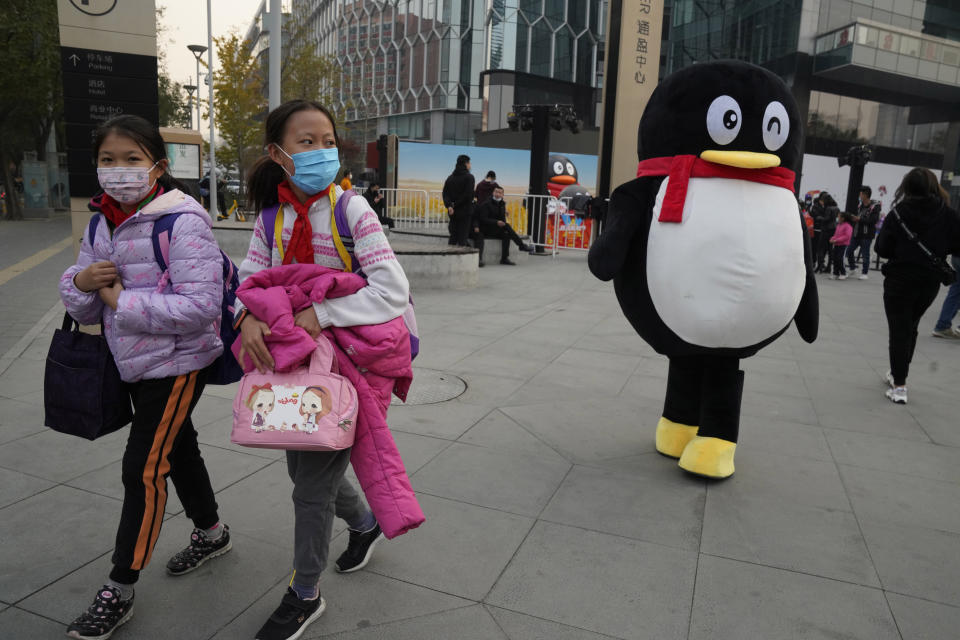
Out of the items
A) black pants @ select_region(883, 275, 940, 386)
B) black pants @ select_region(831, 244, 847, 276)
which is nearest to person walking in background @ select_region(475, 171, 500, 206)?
black pants @ select_region(831, 244, 847, 276)

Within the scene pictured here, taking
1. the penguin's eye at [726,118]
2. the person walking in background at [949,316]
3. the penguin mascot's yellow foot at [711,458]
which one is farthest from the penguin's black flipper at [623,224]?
the person walking in background at [949,316]

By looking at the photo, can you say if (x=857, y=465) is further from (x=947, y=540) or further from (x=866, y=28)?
(x=866, y=28)

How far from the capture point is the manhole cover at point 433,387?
17.1 feet

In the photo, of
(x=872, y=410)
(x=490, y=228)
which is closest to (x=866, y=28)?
(x=490, y=228)

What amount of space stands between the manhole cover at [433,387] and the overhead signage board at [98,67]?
3346 millimetres

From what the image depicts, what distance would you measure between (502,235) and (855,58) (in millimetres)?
27379

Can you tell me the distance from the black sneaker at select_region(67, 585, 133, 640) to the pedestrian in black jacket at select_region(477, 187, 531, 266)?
11.4 m

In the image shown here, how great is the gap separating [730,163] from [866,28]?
36.4 m

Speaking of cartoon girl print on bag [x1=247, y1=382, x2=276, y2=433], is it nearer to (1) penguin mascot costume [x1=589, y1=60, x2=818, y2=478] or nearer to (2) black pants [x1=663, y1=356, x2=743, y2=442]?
(1) penguin mascot costume [x1=589, y1=60, x2=818, y2=478]

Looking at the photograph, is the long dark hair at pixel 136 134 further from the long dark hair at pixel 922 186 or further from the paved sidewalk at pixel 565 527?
the long dark hair at pixel 922 186

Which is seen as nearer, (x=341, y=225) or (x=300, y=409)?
(x=300, y=409)

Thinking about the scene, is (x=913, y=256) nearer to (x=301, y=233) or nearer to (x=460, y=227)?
(x=301, y=233)

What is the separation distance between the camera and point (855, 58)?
108ft

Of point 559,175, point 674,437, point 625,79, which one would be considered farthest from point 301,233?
point 559,175
